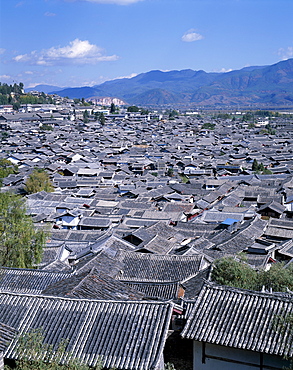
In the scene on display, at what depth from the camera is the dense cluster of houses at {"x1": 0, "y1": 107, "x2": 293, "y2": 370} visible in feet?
22.5

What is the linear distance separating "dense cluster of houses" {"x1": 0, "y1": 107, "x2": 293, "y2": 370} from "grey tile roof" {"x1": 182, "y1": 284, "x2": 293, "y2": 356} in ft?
0.06

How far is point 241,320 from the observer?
6961 mm

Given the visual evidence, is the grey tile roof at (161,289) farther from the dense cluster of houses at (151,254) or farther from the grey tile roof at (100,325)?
the grey tile roof at (100,325)

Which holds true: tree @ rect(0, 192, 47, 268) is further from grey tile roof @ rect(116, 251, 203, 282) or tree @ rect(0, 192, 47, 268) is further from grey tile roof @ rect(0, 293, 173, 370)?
grey tile roof @ rect(0, 293, 173, 370)

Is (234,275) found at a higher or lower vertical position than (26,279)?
higher

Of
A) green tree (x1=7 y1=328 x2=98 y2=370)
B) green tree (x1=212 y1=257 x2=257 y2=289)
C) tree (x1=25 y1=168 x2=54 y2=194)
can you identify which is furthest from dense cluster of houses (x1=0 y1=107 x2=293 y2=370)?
tree (x1=25 y1=168 x2=54 y2=194)

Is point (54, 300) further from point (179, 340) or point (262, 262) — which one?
point (262, 262)

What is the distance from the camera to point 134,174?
44.5 meters

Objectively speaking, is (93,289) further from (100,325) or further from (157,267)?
(157,267)

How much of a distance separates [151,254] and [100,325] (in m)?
8.29


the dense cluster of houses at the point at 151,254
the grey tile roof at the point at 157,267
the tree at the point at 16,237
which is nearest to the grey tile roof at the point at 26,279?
the dense cluster of houses at the point at 151,254

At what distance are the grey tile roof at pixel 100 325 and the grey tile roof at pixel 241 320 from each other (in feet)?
1.92

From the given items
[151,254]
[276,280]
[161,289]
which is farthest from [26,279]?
[276,280]

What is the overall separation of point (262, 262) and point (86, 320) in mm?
10551
